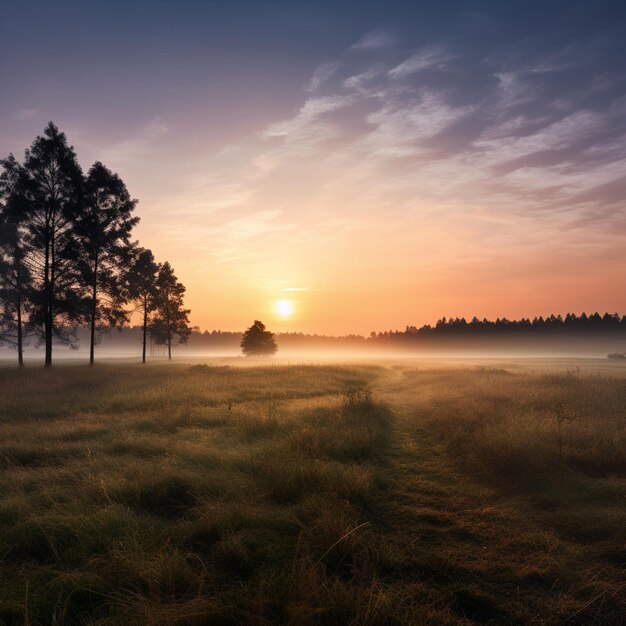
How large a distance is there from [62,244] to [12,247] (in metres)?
4.53

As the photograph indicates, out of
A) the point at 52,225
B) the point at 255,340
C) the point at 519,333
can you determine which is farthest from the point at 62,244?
the point at 519,333

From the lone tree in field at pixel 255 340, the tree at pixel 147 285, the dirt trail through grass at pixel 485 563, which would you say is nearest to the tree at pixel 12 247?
the tree at pixel 147 285

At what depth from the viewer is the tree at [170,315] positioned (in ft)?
156

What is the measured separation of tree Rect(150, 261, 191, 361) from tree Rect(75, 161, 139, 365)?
21129mm

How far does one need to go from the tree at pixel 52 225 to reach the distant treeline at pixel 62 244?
0.16 ft

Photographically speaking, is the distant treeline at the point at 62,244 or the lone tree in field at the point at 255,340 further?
the lone tree in field at the point at 255,340

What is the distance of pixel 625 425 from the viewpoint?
9.18 metres

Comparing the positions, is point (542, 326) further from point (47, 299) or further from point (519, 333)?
A: point (47, 299)

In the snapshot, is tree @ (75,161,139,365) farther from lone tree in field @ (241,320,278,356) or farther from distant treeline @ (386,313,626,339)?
distant treeline @ (386,313,626,339)

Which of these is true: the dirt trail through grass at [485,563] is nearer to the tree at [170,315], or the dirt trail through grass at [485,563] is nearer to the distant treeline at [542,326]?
the tree at [170,315]

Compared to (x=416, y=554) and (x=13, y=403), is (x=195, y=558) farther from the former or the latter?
(x=13, y=403)

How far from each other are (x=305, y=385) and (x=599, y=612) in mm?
16731

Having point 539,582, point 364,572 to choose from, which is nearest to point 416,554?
point 364,572

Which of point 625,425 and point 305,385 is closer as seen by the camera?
point 625,425
